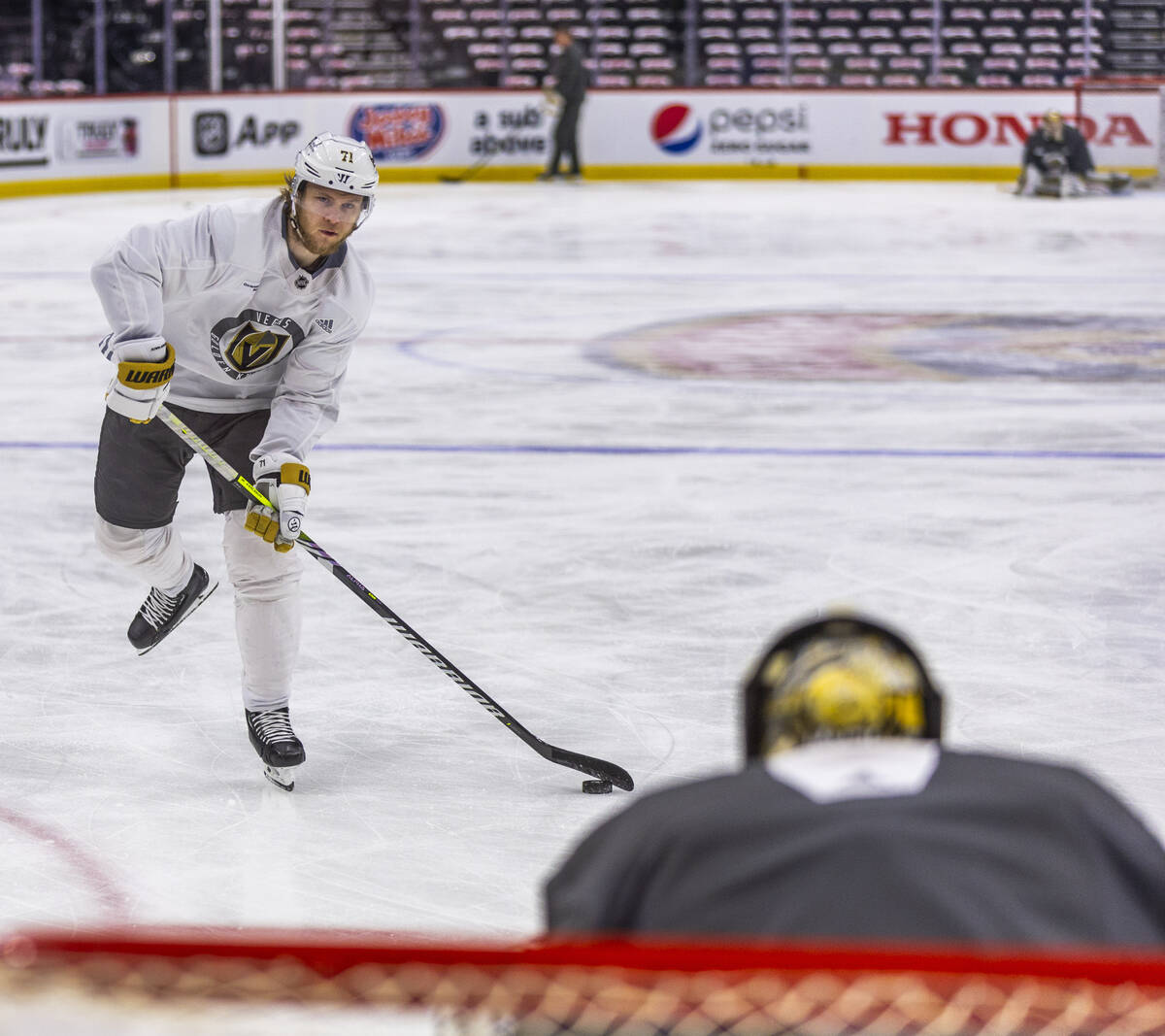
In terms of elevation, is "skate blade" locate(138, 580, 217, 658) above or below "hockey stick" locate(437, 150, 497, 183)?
above

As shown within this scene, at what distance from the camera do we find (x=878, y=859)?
1269mm

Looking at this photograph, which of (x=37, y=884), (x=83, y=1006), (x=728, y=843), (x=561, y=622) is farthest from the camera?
(x=561, y=622)

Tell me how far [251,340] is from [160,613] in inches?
32.7

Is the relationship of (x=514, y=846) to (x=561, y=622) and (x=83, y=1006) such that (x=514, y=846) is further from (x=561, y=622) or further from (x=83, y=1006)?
(x=83, y=1006)

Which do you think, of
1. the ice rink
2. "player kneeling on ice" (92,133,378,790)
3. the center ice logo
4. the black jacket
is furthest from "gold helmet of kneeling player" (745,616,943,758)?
the center ice logo

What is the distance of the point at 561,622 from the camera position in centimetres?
434

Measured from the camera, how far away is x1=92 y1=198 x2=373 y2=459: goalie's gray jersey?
326 cm

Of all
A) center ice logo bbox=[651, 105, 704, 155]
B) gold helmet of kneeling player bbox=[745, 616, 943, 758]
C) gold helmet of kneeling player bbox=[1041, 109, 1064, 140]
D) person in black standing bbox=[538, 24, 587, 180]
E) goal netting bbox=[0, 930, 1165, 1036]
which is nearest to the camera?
goal netting bbox=[0, 930, 1165, 1036]

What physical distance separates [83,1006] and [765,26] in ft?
66.8

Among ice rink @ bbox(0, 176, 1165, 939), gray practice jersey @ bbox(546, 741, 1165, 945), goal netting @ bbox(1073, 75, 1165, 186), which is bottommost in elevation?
ice rink @ bbox(0, 176, 1165, 939)

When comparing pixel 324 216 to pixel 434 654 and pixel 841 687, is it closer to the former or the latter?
pixel 434 654

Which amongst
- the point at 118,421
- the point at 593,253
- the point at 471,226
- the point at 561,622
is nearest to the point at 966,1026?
the point at 118,421

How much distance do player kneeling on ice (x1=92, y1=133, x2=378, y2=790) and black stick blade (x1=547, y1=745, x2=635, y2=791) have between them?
1.61ft

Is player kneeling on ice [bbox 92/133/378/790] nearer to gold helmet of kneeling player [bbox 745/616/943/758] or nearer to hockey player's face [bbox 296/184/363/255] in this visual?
hockey player's face [bbox 296/184/363/255]
